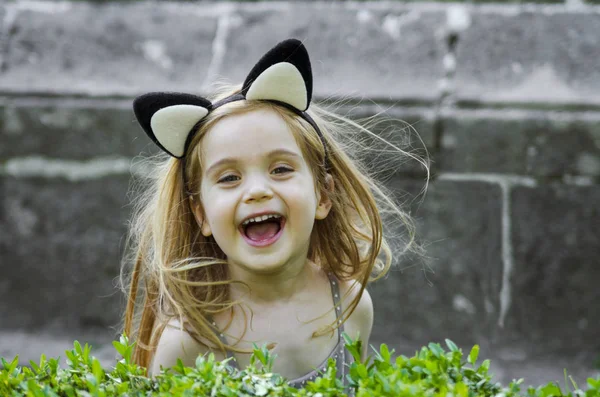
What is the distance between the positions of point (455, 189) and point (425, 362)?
2.03 m

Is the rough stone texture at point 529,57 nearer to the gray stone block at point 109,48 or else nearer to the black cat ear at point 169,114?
the gray stone block at point 109,48

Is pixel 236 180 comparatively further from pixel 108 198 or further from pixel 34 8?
pixel 34 8

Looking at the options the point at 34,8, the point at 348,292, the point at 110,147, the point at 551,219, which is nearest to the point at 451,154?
the point at 551,219

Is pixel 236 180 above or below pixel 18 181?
below

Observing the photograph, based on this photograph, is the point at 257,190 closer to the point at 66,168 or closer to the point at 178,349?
the point at 178,349

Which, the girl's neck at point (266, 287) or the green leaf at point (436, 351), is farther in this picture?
the girl's neck at point (266, 287)

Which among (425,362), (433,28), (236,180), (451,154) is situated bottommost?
(425,362)

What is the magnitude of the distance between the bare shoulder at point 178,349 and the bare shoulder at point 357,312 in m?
0.46

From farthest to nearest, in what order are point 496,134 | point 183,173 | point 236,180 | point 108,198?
point 108,198
point 496,134
point 183,173
point 236,180

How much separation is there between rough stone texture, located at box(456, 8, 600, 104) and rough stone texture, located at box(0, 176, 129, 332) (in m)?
1.94

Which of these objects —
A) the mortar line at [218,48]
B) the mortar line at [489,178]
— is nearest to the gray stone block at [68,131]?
the mortar line at [218,48]

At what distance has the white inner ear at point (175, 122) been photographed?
236 centimetres

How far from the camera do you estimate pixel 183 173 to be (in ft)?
8.23

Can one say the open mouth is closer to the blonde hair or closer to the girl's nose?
the girl's nose
